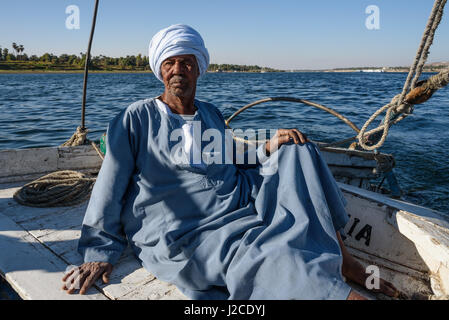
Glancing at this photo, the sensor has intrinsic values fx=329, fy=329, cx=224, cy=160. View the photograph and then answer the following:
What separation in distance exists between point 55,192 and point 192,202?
1.48m

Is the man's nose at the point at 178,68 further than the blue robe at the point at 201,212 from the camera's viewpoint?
Yes

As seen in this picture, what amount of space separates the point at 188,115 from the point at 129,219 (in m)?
0.66

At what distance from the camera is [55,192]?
2580mm

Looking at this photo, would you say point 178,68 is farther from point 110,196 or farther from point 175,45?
point 110,196

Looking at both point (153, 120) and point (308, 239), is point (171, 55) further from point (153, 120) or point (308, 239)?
point (308, 239)

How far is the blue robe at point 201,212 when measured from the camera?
1.42m

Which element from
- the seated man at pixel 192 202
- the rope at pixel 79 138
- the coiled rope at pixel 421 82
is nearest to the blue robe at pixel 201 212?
the seated man at pixel 192 202

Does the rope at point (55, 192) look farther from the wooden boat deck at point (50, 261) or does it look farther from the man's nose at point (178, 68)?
the man's nose at point (178, 68)

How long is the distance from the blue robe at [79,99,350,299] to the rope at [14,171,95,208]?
1.01 m

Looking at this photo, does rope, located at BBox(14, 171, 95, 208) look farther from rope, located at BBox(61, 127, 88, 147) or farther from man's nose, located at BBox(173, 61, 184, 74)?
man's nose, located at BBox(173, 61, 184, 74)

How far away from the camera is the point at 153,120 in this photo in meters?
1.76

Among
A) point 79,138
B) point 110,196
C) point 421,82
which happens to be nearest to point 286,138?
point 110,196

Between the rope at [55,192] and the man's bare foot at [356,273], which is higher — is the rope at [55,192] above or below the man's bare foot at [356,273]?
above

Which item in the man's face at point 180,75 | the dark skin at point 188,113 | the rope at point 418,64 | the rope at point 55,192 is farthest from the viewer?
the rope at point 55,192
